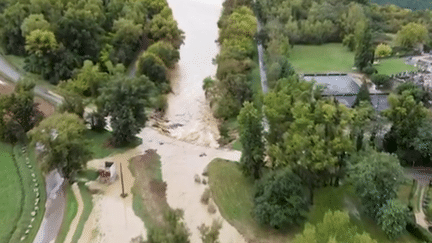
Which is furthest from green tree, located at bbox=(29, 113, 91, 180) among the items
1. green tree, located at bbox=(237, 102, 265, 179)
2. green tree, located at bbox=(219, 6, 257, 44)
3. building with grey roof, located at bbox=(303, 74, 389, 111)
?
green tree, located at bbox=(219, 6, 257, 44)

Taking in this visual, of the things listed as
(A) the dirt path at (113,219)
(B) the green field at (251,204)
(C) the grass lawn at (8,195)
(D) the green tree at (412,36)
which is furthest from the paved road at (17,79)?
(D) the green tree at (412,36)

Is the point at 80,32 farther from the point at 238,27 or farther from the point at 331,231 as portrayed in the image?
the point at 331,231

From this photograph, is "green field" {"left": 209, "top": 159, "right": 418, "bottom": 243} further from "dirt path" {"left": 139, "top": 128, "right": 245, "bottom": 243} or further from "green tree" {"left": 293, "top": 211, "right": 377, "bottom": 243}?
"green tree" {"left": 293, "top": 211, "right": 377, "bottom": 243}

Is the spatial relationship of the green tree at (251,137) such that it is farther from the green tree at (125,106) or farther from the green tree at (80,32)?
the green tree at (80,32)

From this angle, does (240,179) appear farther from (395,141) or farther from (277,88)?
(395,141)

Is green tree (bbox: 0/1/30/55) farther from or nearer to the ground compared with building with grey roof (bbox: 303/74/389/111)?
farther from the ground

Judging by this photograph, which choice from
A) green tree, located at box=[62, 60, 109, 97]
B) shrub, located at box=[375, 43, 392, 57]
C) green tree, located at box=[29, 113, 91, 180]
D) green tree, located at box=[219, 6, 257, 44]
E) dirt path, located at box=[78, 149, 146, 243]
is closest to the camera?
dirt path, located at box=[78, 149, 146, 243]

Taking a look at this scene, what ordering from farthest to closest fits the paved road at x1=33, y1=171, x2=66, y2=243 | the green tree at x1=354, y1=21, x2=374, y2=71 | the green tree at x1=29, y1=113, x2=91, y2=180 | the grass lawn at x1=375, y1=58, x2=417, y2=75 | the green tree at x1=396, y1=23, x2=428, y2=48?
the green tree at x1=396, y1=23, x2=428, y2=48 < the grass lawn at x1=375, y1=58, x2=417, y2=75 < the green tree at x1=354, y1=21, x2=374, y2=71 < the green tree at x1=29, y1=113, x2=91, y2=180 < the paved road at x1=33, y1=171, x2=66, y2=243
